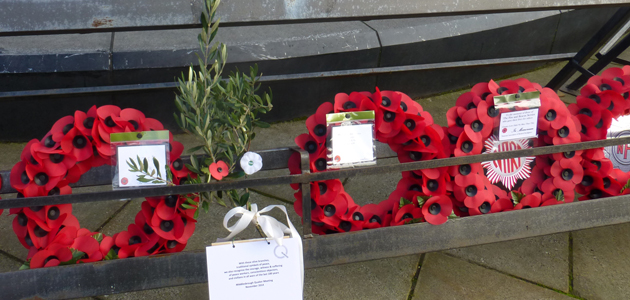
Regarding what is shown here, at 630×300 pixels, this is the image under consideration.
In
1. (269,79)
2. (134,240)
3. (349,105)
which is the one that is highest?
(269,79)

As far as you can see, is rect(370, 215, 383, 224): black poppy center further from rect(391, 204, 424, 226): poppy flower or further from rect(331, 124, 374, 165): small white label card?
rect(331, 124, 374, 165): small white label card

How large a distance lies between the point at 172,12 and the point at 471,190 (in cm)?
126

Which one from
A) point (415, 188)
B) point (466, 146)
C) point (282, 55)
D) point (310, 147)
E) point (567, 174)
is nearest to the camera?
point (310, 147)

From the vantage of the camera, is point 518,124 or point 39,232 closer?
point 39,232

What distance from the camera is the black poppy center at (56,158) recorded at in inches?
61.4

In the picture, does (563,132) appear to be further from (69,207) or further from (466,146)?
(69,207)

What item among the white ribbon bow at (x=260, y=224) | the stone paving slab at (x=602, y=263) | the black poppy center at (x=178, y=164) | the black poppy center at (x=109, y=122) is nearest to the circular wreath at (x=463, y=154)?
the white ribbon bow at (x=260, y=224)

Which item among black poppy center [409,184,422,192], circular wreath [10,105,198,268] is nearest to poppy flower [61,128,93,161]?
circular wreath [10,105,198,268]

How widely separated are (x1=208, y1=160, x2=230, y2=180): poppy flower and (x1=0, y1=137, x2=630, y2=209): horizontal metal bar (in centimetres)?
2

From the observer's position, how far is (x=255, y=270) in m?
1.45

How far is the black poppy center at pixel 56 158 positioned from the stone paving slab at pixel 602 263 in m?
2.26

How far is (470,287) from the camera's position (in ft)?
7.46

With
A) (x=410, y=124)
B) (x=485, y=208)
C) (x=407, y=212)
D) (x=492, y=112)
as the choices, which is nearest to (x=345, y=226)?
(x=407, y=212)

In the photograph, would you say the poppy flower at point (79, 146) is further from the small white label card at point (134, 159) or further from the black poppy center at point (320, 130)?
the black poppy center at point (320, 130)
